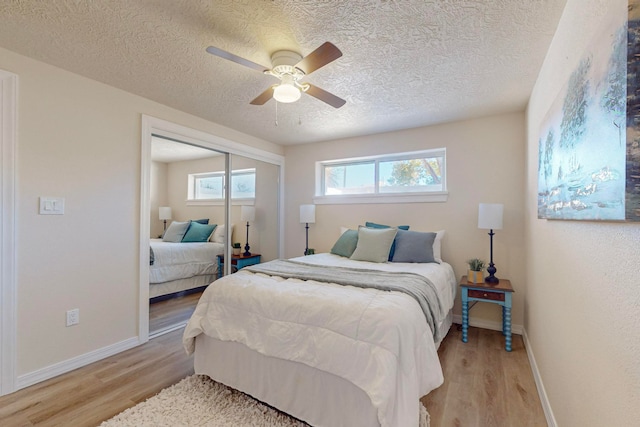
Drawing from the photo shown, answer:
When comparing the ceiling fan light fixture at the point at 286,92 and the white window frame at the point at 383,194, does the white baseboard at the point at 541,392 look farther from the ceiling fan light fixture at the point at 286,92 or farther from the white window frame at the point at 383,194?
the ceiling fan light fixture at the point at 286,92

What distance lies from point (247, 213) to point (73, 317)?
2.08 m

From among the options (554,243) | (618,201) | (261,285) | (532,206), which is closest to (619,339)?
(618,201)

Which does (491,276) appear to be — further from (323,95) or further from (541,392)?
(323,95)

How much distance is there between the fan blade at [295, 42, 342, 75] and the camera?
155 centimetres

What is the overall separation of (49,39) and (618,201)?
3.05m

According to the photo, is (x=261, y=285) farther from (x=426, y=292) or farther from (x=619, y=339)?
(x=619, y=339)

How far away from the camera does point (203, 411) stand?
1748mm

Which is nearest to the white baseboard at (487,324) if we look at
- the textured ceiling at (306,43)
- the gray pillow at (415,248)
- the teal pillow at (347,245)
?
the gray pillow at (415,248)

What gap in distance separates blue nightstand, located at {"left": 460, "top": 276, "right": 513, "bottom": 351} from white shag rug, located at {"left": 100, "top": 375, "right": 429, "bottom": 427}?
1.30 metres

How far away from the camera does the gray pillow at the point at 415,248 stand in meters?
2.95

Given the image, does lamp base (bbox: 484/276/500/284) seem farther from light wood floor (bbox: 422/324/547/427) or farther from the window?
the window

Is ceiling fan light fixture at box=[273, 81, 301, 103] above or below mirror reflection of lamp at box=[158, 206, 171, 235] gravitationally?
above

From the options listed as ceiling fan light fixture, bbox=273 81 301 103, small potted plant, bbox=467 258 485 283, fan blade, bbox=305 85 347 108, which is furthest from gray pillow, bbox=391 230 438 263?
ceiling fan light fixture, bbox=273 81 301 103

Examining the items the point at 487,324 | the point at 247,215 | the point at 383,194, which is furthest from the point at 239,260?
the point at 487,324
